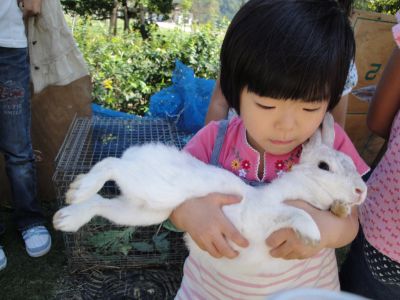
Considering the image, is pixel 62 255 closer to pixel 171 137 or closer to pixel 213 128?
pixel 171 137

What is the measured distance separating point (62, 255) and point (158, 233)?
582 mm

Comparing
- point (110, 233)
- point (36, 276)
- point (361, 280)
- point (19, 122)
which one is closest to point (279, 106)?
point (361, 280)

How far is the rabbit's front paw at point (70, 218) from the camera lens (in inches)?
34.6

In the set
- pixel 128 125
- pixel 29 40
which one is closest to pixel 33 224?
pixel 128 125

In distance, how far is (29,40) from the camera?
2.10 meters

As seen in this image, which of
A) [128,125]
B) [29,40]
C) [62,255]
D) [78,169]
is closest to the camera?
[78,169]

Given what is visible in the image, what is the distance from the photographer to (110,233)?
2.01 meters

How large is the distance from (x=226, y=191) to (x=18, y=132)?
151cm

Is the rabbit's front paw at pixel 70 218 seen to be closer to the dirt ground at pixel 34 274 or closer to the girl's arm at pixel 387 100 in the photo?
the girl's arm at pixel 387 100

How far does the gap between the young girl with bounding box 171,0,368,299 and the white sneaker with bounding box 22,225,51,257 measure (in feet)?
4.71

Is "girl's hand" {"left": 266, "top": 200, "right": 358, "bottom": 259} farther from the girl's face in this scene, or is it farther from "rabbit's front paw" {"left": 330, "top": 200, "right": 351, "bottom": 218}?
the girl's face

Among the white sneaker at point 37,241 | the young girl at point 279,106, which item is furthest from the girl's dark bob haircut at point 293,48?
the white sneaker at point 37,241

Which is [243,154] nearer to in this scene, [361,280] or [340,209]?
[340,209]

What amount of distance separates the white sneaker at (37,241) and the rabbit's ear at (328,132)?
1780 millimetres
